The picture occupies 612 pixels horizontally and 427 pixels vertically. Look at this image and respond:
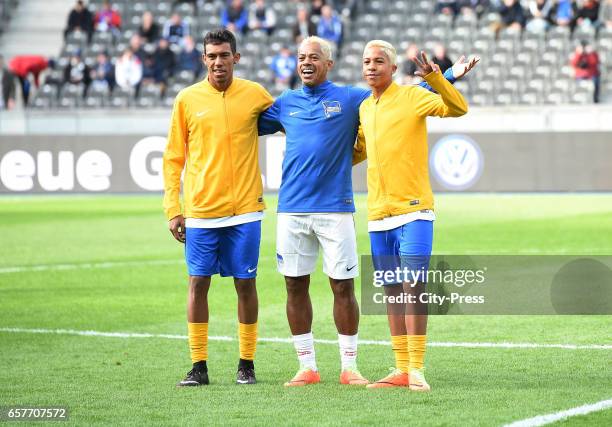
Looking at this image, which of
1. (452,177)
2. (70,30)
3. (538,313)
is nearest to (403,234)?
(538,313)

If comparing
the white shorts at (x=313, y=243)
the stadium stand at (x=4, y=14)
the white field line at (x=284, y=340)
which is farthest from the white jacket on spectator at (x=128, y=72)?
the white shorts at (x=313, y=243)

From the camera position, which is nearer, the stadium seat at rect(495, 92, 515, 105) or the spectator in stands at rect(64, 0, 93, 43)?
the stadium seat at rect(495, 92, 515, 105)

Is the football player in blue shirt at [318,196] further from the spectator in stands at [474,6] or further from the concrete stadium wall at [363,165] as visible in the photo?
the spectator in stands at [474,6]

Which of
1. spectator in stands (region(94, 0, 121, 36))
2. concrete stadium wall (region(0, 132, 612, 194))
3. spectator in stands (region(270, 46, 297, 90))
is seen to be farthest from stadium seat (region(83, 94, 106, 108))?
concrete stadium wall (region(0, 132, 612, 194))

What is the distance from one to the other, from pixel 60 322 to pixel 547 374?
14.9 ft

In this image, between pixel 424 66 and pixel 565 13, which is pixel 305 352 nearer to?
pixel 424 66

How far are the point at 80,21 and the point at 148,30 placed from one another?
2023 mm

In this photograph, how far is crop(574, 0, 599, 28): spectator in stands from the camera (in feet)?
94.5

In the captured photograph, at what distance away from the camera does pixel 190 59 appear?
30547 mm

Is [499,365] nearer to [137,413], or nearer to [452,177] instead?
[137,413]

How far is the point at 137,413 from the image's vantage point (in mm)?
6664

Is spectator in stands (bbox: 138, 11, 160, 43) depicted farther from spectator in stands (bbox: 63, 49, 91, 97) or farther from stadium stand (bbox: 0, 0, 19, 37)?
stadium stand (bbox: 0, 0, 19, 37)

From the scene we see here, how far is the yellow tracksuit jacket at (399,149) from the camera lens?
7.25 metres

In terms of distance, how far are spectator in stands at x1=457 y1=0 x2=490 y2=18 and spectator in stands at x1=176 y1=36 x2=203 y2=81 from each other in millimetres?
6473
